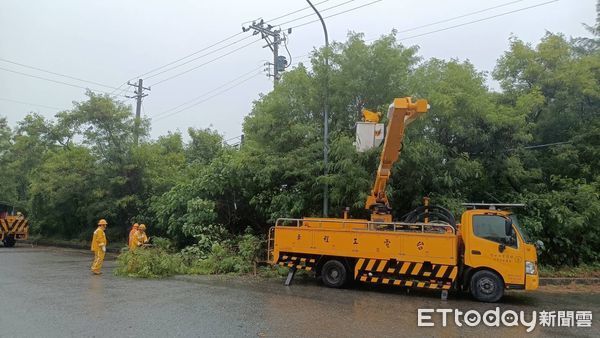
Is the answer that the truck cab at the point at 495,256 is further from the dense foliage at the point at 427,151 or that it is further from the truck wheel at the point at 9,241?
the truck wheel at the point at 9,241

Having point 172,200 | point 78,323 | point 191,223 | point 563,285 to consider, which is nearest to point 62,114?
point 172,200

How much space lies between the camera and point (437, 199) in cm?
1392

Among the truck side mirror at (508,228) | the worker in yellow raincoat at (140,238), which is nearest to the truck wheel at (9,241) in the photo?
the worker in yellow raincoat at (140,238)

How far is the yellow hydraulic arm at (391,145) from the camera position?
10.5 meters

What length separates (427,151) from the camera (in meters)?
13.5

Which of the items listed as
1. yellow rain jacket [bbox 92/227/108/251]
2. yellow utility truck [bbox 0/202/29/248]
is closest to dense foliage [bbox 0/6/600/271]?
yellow rain jacket [bbox 92/227/108/251]

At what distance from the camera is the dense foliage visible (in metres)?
13.8

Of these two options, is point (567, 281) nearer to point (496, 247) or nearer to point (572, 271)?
point (572, 271)

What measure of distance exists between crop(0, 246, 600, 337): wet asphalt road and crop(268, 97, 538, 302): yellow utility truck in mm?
454

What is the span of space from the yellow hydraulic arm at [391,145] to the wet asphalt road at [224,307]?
197cm

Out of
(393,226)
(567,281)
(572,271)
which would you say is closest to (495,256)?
(393,226)

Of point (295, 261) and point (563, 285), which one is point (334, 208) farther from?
point (563, 285)

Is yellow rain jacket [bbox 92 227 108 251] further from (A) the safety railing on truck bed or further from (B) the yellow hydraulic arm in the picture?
(B) the yellow hydraulic arm

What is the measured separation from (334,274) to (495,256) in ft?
12.0
